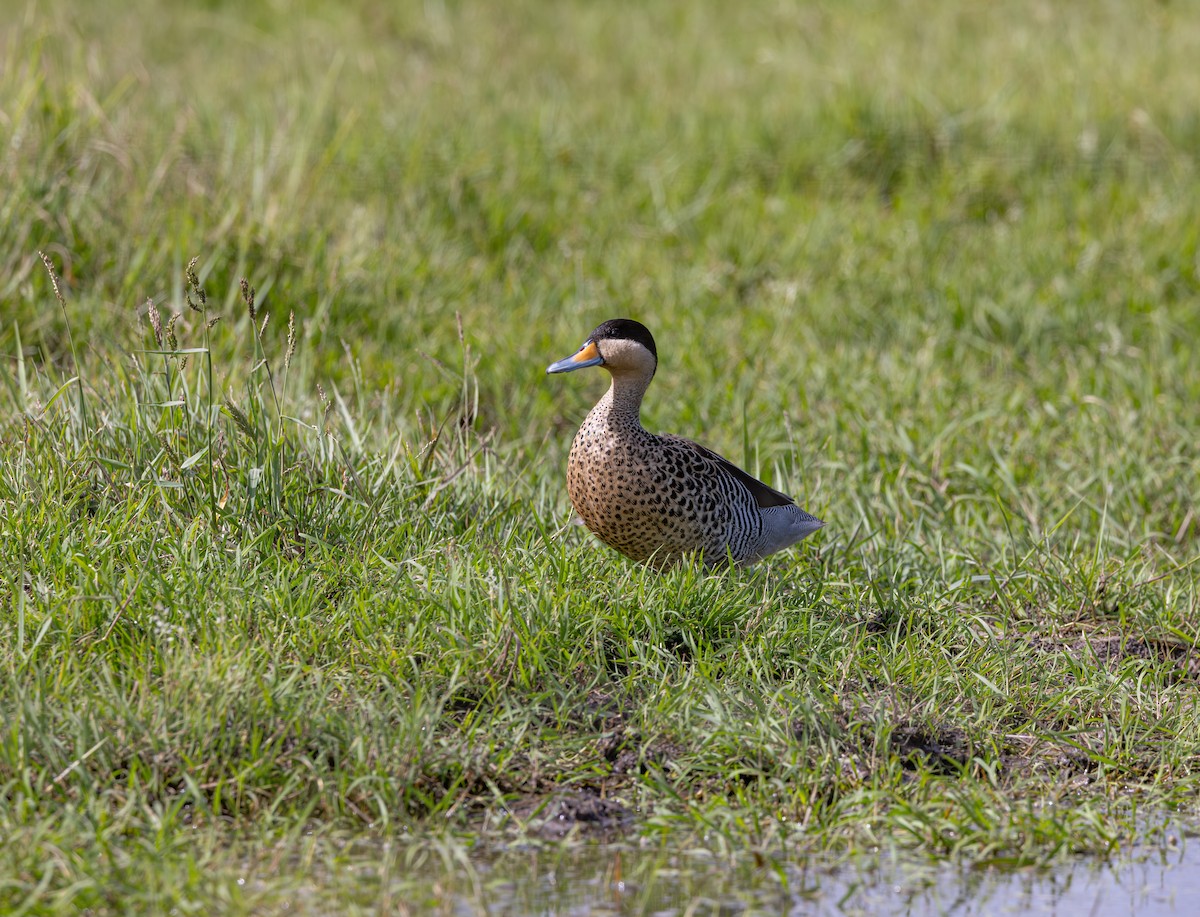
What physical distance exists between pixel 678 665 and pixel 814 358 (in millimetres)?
2842

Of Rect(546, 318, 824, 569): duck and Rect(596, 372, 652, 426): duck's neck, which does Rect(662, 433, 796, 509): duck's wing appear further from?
Rect(596, 372, 652, 426): duck's neck

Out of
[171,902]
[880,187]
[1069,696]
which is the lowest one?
[171,902]

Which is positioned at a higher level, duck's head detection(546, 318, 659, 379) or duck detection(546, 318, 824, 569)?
duck's head detection(546, 318, 659, 379)

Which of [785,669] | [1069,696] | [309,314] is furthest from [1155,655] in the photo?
[309,314]

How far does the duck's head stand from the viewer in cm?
480

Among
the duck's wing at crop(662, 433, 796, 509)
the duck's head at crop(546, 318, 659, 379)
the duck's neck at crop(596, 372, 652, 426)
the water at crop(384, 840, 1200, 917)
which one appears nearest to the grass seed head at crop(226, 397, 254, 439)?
the duck's head at crop(546, 318, 659, 379)

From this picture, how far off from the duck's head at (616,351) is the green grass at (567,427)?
54 centimetres

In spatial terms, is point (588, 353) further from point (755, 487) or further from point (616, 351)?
point (755, 487)

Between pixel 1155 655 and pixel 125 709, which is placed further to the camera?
pixel 1155 655

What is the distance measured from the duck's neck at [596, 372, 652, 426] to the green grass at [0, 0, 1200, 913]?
17.2 inches

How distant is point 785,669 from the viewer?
14.4ft

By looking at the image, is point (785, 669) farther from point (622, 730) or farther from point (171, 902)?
point (171, 902)

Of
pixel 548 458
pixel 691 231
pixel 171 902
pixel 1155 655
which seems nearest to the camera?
pixel 171 902

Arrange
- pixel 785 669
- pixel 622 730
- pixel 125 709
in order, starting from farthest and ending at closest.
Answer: pixel 785 669, pixel 622 730, pixel 125 709
